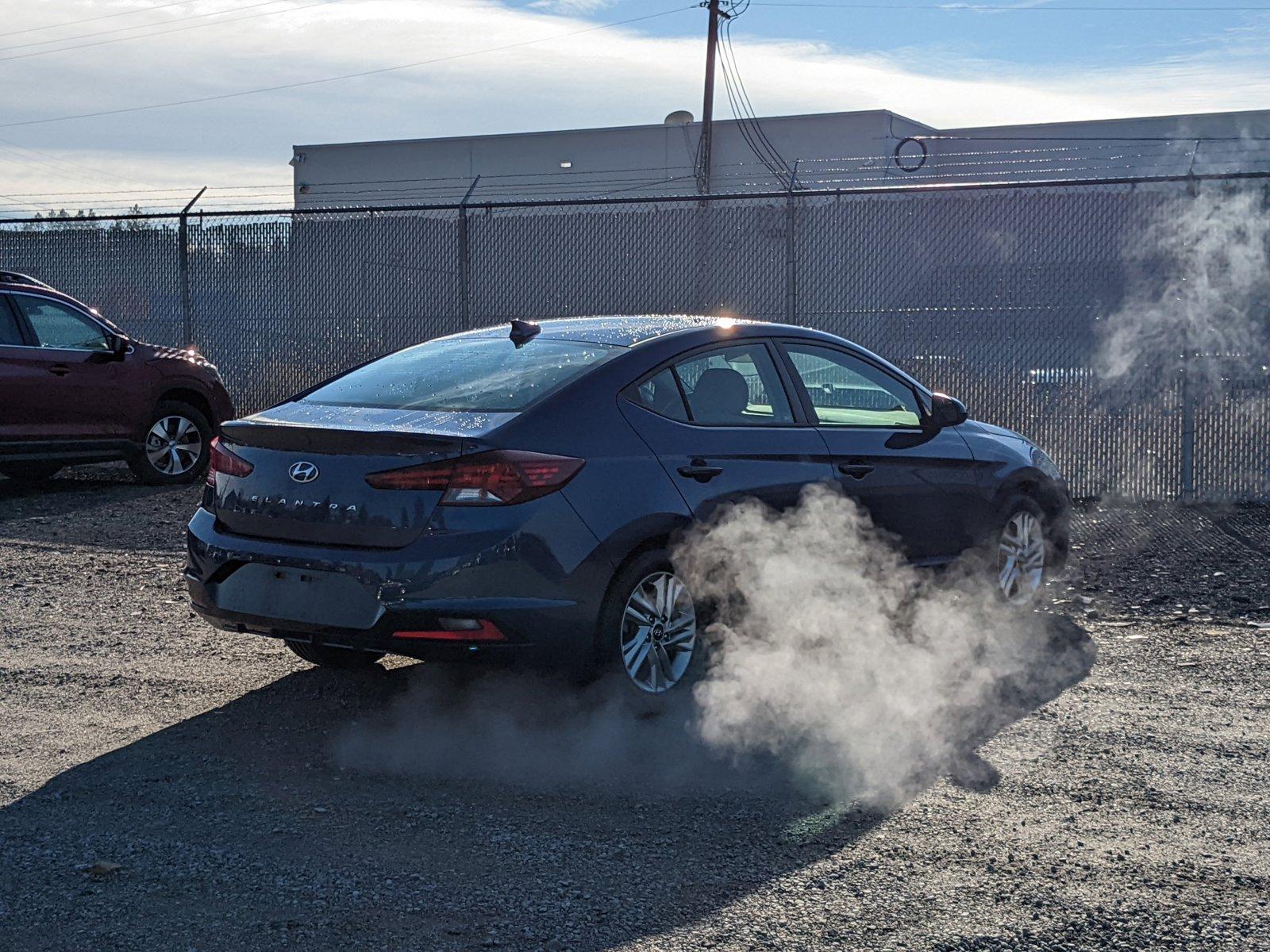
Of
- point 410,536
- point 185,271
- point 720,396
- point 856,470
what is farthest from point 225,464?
point 185,271

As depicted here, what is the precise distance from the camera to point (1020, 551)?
24.4 ft

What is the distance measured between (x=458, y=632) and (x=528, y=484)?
56 cm

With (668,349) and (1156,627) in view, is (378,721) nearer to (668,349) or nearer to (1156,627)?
(668,349)

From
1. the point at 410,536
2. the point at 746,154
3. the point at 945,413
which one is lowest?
the point at 410,536

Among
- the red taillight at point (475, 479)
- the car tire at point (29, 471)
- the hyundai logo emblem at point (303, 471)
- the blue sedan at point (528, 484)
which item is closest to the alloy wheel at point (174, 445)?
the car tire at point (29, 471)

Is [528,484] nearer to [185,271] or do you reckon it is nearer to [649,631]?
[649,631]

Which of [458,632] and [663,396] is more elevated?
[663,396]

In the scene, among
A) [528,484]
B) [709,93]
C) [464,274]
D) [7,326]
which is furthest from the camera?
[709,93]

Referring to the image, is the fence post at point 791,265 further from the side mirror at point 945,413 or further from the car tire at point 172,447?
the side mirror at point 945,413

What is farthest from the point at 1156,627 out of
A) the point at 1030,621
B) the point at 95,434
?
the point at 95,434

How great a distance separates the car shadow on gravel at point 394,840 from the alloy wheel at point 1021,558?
2.04 meters

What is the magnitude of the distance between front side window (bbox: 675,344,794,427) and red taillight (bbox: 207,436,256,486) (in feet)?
5.67

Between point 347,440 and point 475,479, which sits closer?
point 475,479

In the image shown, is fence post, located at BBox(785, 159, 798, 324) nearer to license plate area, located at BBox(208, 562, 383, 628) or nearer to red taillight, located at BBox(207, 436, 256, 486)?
red taillight, located at BBox(207, 436, 256, 486)
